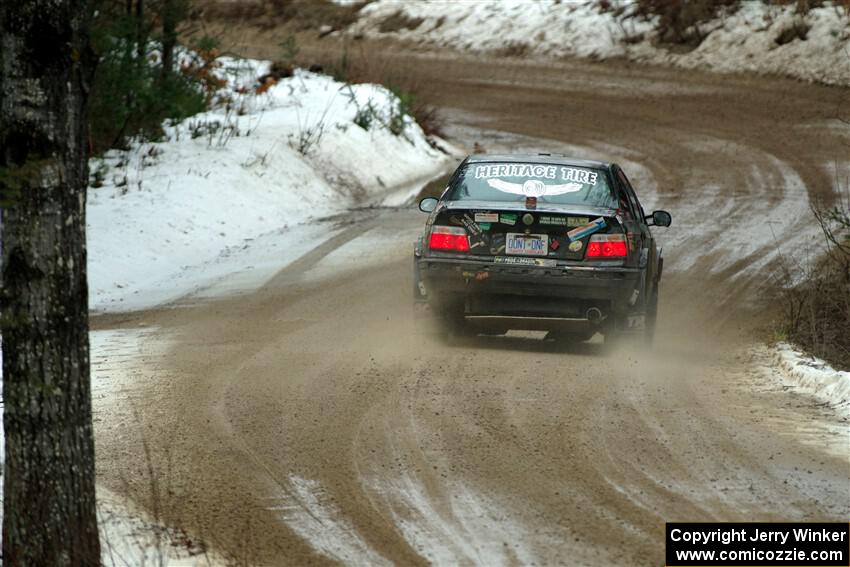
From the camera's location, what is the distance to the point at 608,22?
116ft

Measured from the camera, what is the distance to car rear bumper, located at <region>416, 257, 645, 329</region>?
11.0 m

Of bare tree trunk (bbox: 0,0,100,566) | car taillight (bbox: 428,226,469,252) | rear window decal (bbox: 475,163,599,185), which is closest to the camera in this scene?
bare tree trunk (bbox: 0,0,100,566)

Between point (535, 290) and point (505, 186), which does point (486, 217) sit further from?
point (535, 290)

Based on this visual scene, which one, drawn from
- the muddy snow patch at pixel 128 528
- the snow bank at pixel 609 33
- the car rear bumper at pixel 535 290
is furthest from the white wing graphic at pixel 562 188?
the snow bank at pixel 609 33

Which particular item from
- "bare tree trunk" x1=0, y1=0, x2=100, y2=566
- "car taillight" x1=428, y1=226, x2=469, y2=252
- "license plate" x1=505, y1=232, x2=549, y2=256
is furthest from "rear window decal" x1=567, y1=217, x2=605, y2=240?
"bare tree trunk" x1=0, y1=0, x2=100, y2=566

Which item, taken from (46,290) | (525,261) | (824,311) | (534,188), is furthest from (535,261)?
(46,290)

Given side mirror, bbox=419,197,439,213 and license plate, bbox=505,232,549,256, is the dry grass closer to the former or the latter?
license plate, bbox=505,232,549,256

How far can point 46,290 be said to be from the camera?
19.5ft

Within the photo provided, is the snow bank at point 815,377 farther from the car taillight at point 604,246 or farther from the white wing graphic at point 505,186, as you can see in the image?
the white wing graphic at point 505,186

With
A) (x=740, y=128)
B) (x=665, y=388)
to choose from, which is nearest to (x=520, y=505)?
(x=665, y=388)

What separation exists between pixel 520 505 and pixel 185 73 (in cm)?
1557

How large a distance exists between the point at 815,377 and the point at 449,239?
302 centimetres

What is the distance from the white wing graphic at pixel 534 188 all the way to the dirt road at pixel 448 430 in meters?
1.31

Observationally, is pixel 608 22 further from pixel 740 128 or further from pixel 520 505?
pixel 520 505
